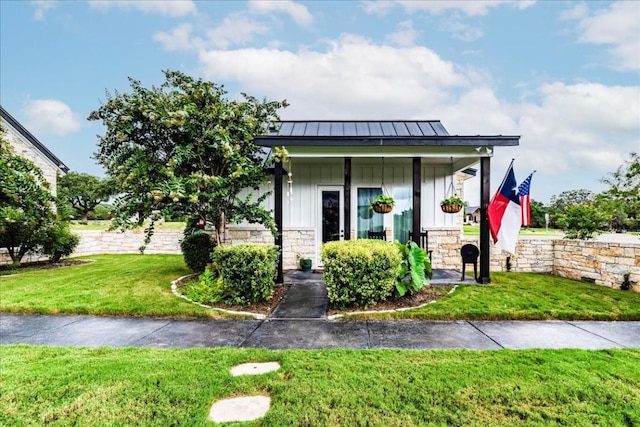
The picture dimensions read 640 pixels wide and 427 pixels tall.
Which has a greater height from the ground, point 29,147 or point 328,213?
point 29,147

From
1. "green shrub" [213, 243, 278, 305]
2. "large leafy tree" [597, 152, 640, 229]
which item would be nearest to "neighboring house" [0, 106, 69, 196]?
"green shrub" [213, 243, 278, 305]

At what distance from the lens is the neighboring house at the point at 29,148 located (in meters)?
12.2

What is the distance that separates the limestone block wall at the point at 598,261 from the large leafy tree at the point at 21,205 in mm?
13454

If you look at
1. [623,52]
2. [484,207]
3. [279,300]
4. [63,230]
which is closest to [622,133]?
[623,52]

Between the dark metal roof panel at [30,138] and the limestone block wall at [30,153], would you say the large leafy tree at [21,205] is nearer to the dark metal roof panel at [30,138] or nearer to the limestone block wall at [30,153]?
the limestone block wall at [30,153]

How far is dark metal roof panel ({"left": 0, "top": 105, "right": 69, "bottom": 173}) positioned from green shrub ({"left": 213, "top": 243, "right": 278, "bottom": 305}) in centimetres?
1305

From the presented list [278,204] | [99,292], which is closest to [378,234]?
[278,204]

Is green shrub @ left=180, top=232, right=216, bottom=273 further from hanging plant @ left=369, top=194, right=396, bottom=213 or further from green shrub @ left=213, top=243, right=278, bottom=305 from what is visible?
hanging plant @ left=369, top=194, right=396, bottom=213

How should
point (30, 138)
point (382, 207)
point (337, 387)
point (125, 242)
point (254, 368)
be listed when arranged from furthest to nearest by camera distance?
1. point (125, 242)
2. point (30, 138)
3. point (382, 207)
4. point (254, 368)
5. point (337, 387)

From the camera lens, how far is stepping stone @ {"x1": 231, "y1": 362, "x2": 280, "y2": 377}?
291 cm

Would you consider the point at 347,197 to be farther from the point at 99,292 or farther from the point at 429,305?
the point at 99,292

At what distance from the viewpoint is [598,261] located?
22.6 feet

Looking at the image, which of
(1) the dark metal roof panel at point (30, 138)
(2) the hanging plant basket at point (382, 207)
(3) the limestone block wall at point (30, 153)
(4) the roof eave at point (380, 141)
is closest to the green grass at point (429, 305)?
(2) the hanging plant basket at point (382, 207)

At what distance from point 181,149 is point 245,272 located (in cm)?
290
